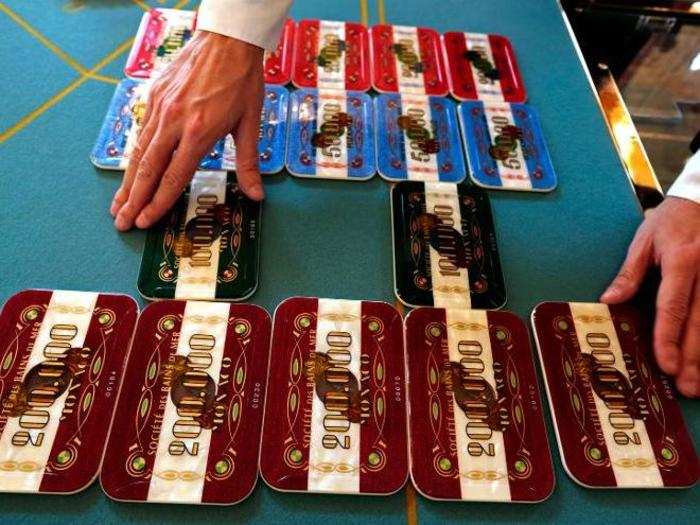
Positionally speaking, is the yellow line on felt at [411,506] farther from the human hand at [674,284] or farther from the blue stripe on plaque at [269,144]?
the blue stripe on plaque at [269,144]

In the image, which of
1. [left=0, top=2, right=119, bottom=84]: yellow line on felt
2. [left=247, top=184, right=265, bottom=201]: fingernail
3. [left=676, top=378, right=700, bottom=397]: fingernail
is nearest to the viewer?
[left=676, top=378, right=700, bottom=397]: fingernail

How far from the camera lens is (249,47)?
2.56 feet

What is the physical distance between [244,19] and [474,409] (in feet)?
2.06

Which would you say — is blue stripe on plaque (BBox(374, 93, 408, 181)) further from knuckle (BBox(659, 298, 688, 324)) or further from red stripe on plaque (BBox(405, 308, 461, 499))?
knuckle (BBox(659, 298, 688, 324))

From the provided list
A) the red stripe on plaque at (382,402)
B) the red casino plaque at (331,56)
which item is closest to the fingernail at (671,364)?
the red stripe on plaque at (382,402)

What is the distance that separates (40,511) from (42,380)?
0.48ft

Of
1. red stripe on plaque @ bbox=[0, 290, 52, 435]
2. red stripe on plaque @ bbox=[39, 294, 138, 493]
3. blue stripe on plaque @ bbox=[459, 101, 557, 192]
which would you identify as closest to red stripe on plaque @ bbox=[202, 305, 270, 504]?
red stripe on plaque @ bbox=[39, 294, 138, 493]

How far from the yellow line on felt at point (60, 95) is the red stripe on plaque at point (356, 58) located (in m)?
0.42

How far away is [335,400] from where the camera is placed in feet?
2.17

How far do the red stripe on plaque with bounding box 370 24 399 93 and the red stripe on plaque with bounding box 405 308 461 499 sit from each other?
0.49 meters

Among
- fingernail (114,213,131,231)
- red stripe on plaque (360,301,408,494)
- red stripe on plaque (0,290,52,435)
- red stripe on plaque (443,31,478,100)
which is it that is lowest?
red stripe on plaque (0,290,52,435)

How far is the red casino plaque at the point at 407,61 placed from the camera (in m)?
1.03

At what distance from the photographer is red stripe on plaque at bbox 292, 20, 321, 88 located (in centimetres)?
100

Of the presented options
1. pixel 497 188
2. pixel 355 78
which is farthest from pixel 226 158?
pixel 497 188
